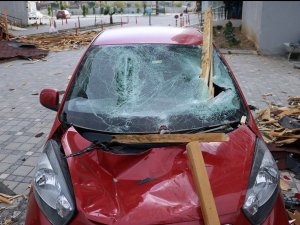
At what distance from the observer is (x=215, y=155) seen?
7.79ft

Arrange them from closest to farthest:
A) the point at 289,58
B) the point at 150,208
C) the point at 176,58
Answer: the point at 150,208
the point at 176,58
the point at 289,58

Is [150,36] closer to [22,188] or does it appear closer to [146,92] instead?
[146,92]

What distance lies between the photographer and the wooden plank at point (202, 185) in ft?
6.26

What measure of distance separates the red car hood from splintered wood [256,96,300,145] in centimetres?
241

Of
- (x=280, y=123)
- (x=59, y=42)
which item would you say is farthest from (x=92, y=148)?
(x=59, y=42)

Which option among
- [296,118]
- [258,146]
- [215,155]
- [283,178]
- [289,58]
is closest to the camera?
[215,155]

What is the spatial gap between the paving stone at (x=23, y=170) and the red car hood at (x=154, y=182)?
1954 millimetres

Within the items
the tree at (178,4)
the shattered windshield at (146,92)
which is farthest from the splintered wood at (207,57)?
the tree at (178,4)

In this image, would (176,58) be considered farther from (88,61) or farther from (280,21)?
(280,21)

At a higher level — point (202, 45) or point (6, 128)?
point (202, 45)

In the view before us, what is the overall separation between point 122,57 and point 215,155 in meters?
1.47

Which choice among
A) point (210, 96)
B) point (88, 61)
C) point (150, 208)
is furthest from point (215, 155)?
point (88, 61)

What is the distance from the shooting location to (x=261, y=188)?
2.21 meters

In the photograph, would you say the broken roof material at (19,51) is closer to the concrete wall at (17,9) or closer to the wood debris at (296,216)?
the wood debris at (296,216)
